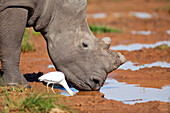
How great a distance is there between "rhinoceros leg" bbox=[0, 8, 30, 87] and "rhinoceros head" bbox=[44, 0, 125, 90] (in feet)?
1.46

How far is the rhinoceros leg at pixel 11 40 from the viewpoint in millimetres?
5160

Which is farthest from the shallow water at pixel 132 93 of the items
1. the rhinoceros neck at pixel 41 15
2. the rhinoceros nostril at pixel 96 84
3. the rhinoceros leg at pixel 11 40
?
the rhinoceros neck at pixel 41 15

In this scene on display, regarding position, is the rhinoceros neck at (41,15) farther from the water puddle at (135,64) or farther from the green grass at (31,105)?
the water puddle at (135,64)

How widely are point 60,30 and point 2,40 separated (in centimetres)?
84

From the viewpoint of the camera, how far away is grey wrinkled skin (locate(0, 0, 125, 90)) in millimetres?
5348

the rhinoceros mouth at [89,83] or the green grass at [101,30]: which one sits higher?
the rhinoceros mouth at [89,83]

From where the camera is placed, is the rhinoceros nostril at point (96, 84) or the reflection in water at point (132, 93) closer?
the reflection in water at point (132, 93)

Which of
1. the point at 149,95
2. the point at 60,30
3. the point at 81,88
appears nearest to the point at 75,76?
the point at 81,88

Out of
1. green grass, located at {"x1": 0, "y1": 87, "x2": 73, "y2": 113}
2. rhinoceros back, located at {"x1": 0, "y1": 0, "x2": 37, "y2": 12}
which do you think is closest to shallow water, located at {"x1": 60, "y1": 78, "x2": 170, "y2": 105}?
green grass, located at {"x1": 0, "y1": 87, "x2": 73, "y2": 113}

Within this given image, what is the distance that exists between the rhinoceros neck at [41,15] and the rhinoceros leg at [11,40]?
0.54 feet

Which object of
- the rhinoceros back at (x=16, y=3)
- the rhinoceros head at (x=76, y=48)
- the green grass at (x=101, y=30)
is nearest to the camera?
the rhinoceros back at (x=16, y=3)

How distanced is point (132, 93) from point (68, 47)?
46.1 inches

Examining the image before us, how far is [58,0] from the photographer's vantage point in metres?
5.36

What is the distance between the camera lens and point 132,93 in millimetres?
5531
